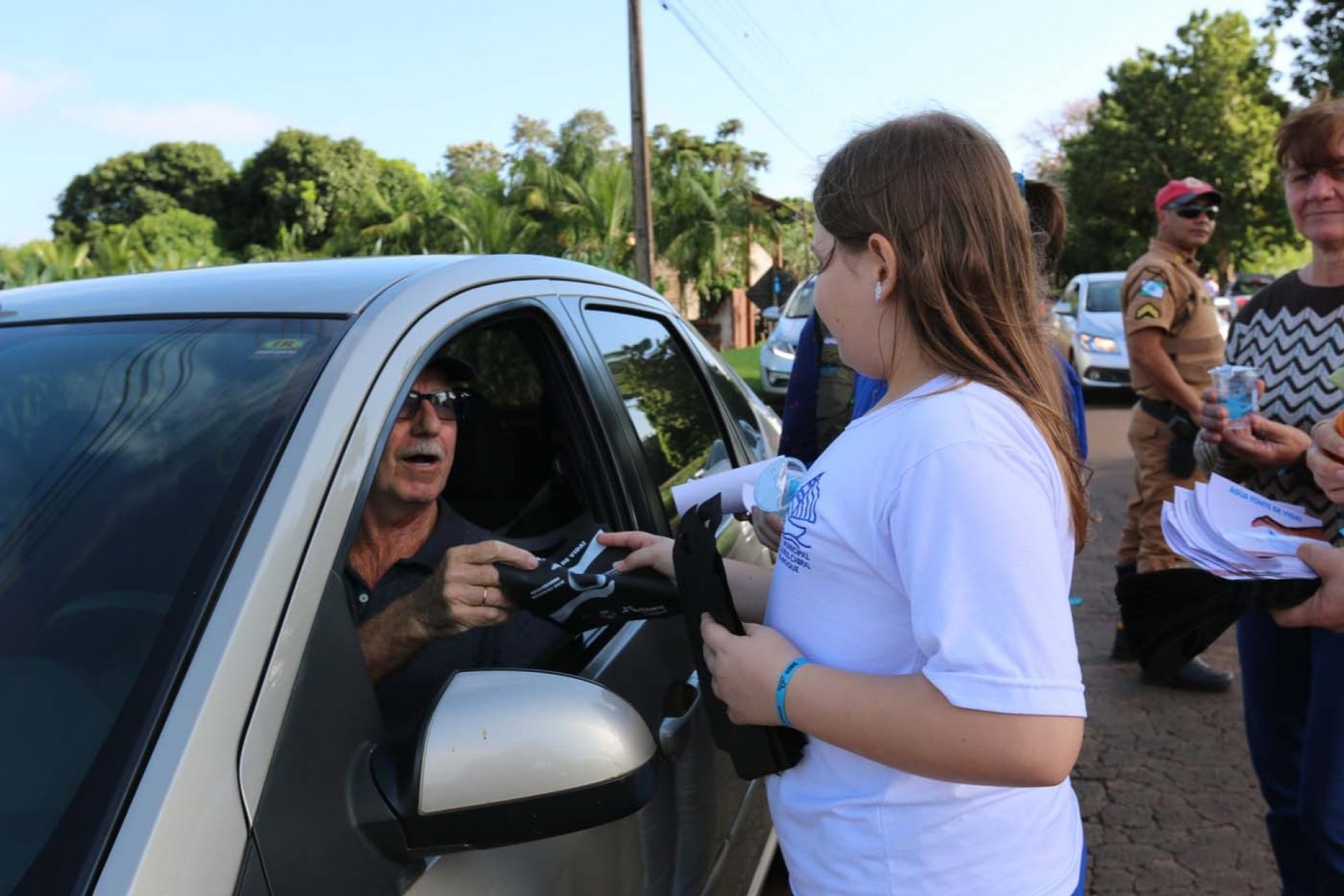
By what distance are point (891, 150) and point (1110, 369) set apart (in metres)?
12.5

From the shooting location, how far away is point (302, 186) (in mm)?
40156

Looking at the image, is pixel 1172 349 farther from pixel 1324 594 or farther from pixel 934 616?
pixel 934 616

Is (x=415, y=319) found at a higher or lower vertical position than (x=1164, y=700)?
higher

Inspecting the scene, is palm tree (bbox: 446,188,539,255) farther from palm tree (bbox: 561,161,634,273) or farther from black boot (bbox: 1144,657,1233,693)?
black boot (bbox: 1144,657,1233,693)

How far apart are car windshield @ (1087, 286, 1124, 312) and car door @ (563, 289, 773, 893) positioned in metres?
11.5

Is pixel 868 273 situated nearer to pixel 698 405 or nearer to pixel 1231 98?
pixel 698 405

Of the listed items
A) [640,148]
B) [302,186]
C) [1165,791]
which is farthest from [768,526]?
[302,186]

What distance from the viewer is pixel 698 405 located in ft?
9.23

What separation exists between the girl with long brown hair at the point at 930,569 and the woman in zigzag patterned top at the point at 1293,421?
1.35m

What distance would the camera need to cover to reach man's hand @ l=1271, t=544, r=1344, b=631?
1.83 metres

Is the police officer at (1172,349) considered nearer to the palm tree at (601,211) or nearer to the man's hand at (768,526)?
the man's hand at (768,526)

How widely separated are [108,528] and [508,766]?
0.58 m

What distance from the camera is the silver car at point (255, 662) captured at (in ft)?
3.17

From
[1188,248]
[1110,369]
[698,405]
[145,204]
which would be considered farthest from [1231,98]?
[145,204]
